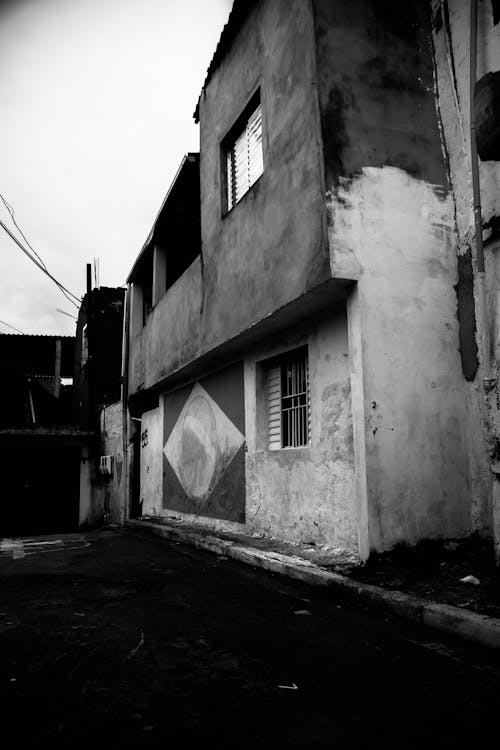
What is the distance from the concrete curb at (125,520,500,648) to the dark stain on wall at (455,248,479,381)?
2600mm

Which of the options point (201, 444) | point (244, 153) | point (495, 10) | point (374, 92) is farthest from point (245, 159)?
point (201, 444)

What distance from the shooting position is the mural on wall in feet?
30.9

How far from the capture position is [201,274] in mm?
9875

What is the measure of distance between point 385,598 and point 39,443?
16.0 meters

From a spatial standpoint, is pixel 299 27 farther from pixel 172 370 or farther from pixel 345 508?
pixel 172 370

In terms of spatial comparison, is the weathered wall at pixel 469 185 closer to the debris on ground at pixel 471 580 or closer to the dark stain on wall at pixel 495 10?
the dark stain on wall at pixel 495 10

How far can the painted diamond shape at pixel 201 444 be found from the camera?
989 centimetres

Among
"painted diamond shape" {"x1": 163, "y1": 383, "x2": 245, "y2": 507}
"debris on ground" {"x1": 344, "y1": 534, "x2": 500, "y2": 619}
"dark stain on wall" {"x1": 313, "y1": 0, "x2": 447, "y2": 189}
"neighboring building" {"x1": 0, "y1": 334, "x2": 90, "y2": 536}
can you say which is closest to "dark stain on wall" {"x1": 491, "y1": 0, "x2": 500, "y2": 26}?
"dark stain on wall" {"x1": 313, "y1": 0, "x2": 447, "y2": 189}

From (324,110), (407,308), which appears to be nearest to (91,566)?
(407,308)

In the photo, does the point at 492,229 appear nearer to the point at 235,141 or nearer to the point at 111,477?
the point at 235,141

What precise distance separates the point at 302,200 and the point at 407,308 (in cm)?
174

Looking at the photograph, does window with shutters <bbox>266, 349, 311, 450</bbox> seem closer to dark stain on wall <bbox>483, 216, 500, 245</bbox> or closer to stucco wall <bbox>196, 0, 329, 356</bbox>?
stucco wall <bbox>196, 0, 329, 356</bbox>

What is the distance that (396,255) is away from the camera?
6.20 m

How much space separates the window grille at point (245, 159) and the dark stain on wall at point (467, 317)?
10.9 ft
